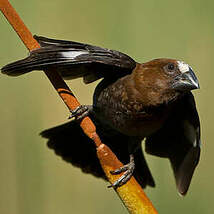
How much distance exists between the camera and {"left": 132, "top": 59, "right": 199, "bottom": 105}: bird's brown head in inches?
97.7

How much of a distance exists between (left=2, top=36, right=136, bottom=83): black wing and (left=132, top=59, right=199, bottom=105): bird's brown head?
0.08 meters

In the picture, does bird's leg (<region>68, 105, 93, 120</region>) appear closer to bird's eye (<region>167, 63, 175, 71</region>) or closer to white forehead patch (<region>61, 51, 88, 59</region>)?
white forehead patch (<region>61, 51, 88, 59</region>)

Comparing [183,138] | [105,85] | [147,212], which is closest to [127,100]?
[105,85]

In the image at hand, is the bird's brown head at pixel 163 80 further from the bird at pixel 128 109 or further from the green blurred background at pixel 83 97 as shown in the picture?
the green blurred background at pixel 83 97

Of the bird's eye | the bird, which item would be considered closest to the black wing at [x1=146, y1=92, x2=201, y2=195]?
the bird

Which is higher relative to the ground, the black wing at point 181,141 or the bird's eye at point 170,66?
the bird's eye at point 170,66

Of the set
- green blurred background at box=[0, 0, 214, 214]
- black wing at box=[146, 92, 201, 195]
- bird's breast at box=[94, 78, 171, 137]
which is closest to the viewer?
bird's breast at box=[94, 78, 171, 137]

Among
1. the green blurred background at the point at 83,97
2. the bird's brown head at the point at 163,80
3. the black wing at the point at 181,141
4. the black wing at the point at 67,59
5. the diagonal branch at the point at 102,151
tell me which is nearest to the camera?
the diagonal branch at the point at 102,151

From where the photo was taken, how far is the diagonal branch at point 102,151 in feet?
6.13

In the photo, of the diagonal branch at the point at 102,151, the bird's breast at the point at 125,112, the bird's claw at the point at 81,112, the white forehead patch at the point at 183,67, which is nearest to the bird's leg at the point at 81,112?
the bird's claw at the point at 81,112

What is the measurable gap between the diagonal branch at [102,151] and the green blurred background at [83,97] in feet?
2.83

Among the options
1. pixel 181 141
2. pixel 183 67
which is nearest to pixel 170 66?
pixel 183 67

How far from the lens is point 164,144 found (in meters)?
3.04

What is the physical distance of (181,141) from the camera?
3000 mm
